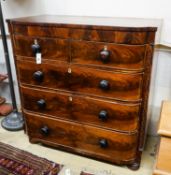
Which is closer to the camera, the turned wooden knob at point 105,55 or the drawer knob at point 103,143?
the turned wooden knob at point 105,55

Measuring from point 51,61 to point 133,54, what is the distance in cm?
51

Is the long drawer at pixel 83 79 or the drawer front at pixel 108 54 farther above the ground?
the drawer front at pixel 108 54

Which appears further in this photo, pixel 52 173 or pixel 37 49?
pixel 52 173

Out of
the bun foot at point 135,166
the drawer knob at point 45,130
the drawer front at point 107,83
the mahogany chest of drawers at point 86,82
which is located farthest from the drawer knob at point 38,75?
the bun foot at point 135,166

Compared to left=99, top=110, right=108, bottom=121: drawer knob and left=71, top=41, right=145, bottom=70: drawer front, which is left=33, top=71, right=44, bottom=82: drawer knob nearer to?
left=71, top=41, right=145, bottom=70: drawer front

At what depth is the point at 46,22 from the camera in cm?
132

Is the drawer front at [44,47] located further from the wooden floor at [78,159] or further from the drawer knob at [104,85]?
the wooden floor at [78,159]

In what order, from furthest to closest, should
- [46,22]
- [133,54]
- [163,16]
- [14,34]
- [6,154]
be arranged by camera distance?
[6,154] < [163,16] < [14,34] < [46,22] < [133,54]

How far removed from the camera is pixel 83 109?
4.72 ft

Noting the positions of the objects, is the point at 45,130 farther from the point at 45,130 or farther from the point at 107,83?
the point at 107,83

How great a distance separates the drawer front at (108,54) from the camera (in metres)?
1.19

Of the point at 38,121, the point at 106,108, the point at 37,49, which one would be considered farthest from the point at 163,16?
the point at 38,121

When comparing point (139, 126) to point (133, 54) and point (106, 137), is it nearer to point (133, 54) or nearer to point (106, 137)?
point (106, 137)

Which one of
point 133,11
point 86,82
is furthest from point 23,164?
point 133,11
